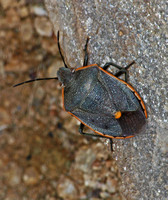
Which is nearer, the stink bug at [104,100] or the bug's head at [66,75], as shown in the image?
the stink bug at [104,100]

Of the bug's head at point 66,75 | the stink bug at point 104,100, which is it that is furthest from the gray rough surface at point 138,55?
the bug's head at point 66,75

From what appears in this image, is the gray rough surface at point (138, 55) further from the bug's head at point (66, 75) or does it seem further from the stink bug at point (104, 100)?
the bug's head at point (66, 75)

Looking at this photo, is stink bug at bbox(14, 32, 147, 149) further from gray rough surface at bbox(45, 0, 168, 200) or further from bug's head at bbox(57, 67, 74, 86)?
gray rough surface at bbox(45, 0, 168, 200)

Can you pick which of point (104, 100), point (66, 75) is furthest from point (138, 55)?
point (66, 75)

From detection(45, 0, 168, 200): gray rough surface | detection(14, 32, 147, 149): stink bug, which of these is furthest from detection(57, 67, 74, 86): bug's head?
detection(45, 0, 168, 200): gray rough surface

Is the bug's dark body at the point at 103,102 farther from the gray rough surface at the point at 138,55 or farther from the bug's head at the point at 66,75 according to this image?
the gray rough surface at the point at 138,55

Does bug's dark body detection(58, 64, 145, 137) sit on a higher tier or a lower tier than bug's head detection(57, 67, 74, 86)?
lower

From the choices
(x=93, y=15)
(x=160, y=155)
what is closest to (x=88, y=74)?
(x=93, y=15)

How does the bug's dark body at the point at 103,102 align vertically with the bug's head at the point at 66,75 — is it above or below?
below

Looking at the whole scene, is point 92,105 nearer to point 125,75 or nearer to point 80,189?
point 125,75
